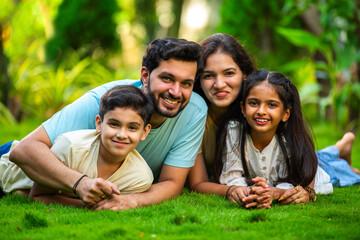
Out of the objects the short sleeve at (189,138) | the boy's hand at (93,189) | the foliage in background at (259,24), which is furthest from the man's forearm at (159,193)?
the foliage in background at (259,24)

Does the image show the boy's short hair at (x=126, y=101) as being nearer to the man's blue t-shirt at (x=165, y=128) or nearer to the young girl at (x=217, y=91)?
the man's blue t-shirt at (x=165, y=128)

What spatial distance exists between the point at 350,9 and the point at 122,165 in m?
4.80

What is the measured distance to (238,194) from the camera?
10.5 feet

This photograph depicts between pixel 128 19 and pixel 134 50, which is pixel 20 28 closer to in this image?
pixel 128 19

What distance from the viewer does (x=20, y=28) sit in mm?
13305

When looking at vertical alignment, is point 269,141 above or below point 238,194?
above

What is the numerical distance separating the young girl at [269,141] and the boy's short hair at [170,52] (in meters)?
0.65

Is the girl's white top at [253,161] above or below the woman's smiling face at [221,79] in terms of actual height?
below

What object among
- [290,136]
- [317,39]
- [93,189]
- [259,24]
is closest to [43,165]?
[93,189]

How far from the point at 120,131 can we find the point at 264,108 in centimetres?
125

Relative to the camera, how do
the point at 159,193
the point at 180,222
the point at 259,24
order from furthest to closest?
→ the point at 259,24
the point at 159,193
the point at 180,222

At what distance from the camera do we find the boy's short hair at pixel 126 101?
2.99 m

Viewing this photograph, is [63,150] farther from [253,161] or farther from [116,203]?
[253,161]

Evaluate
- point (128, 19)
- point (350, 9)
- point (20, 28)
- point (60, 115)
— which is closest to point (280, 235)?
point (60, 115)
